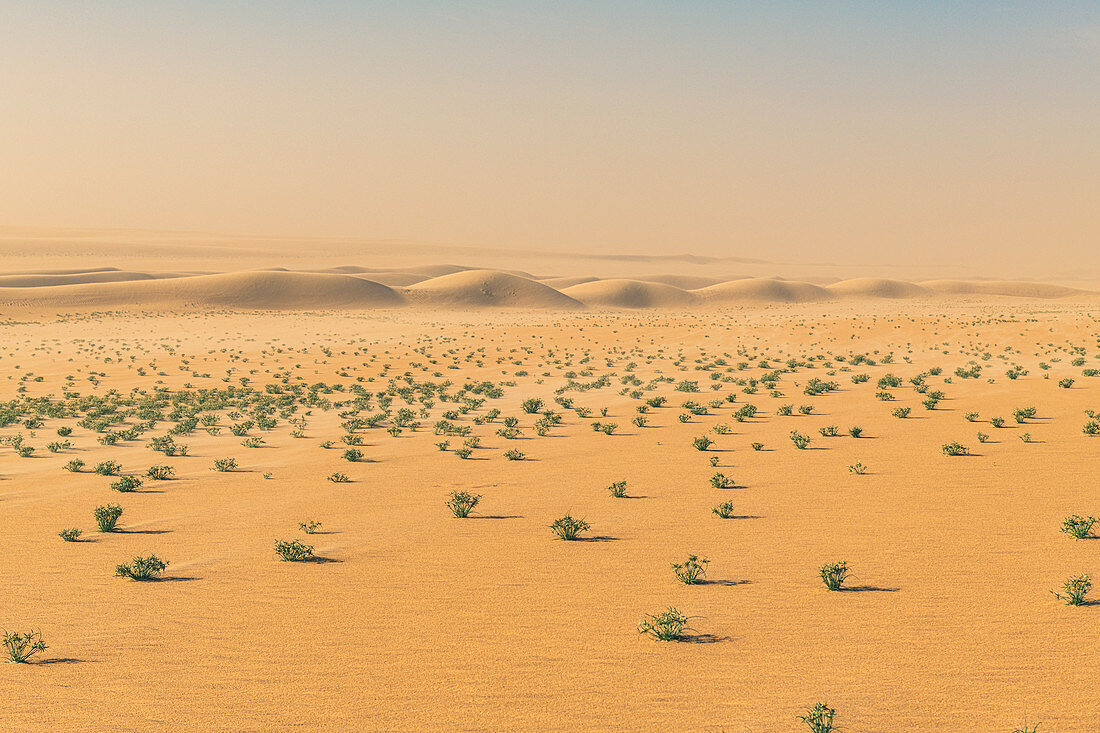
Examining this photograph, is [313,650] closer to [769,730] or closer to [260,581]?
[260,581]

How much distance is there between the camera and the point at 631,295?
149 metres

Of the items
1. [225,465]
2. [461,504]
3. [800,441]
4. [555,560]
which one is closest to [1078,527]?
[555,560]

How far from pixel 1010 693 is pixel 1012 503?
285 inches

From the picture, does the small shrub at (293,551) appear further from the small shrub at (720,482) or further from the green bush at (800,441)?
the green bush at (800,441)

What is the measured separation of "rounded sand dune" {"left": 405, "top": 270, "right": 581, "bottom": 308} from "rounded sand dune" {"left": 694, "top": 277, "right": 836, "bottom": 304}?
33663mm

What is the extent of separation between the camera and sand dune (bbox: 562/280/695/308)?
5733 inches

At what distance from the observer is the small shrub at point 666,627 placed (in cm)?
734

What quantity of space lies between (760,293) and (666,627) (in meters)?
160

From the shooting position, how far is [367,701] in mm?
6285

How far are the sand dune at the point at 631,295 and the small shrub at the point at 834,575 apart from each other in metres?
134

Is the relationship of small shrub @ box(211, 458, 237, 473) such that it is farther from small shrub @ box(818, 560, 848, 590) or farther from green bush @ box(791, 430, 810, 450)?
green bush @ box(791, 430, 810, 450)

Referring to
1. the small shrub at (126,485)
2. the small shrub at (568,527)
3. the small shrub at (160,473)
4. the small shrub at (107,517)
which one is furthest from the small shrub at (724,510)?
the small shrub at (160,473)

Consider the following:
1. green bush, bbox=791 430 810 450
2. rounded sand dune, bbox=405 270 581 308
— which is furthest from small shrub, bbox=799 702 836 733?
rounded sand dune, bbox=405 270 581 308

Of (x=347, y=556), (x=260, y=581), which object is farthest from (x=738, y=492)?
Answer: (x=260, y=581)
